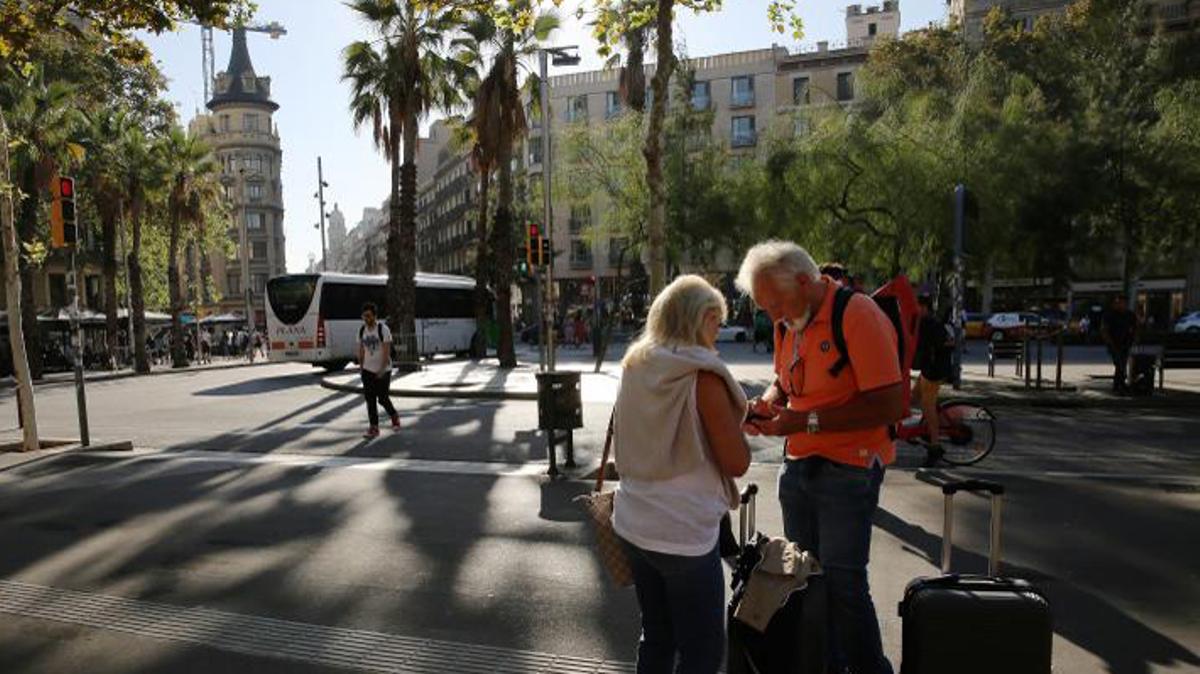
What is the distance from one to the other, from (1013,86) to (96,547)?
19.7 metres

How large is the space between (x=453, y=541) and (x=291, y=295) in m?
21.1

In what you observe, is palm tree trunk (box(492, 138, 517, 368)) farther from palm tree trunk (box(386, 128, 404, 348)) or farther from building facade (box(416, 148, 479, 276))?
building facade (box(416, 148, 479, 276))

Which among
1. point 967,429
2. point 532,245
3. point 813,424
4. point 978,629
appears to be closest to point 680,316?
point 813,424

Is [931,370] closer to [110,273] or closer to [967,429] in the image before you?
[967,429]

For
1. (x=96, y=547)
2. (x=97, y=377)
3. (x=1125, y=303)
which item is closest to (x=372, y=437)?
(x=96, y=547)

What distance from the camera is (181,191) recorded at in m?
30.8

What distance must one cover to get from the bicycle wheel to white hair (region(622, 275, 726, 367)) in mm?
6436

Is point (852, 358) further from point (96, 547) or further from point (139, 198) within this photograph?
point (139, 198)

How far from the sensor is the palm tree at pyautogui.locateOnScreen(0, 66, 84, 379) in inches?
901

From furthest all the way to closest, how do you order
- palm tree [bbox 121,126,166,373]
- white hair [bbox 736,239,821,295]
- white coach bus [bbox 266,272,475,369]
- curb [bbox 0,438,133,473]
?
palm tree [bbox 121,126,166,373] → white coach bus [bbox 266,272,475,369] → curb [bbox 0,438,133,473] → white hair [bbox 736,239,821,295]

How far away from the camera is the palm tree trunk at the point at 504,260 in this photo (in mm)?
22562

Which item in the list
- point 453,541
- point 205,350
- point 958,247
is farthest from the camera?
point 205,350

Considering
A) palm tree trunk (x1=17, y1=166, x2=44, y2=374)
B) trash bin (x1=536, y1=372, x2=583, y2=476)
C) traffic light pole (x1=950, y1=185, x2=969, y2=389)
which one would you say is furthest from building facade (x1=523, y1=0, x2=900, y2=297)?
trash bin (x1=536, y1=372, x2=583, y2=476)

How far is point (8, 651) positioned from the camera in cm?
409
